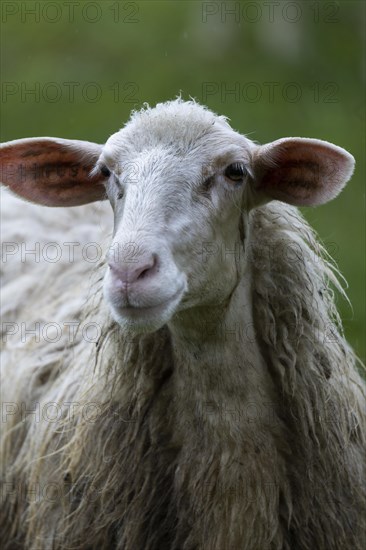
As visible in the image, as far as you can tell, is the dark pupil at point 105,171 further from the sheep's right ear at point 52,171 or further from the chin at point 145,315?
the chin at point 145,315

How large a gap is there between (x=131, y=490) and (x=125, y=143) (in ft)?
3.49

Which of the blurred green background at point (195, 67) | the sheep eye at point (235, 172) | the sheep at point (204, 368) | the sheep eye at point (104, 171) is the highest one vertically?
the sheep eye at point (235, 172)

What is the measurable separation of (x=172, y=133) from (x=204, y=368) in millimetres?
691

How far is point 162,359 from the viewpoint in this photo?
4.09 metres

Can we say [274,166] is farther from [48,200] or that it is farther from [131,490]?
[131,490]

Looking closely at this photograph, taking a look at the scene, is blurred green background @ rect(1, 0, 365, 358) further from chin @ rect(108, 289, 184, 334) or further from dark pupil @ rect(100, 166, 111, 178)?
chin @ rect(108, 289, 184, 334)

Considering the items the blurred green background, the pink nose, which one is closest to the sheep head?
the pink nose

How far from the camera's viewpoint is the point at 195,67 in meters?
11.0

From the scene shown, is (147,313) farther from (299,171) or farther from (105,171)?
(299,171)

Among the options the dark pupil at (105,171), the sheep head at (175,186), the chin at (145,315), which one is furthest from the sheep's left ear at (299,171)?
the chin at (145,315)

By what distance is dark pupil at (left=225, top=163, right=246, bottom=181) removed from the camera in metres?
3.89

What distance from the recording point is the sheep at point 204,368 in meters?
3.83

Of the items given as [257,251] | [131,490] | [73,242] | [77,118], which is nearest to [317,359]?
[257,251]

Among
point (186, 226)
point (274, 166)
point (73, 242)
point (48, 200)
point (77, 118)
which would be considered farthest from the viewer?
point (77, 118)
